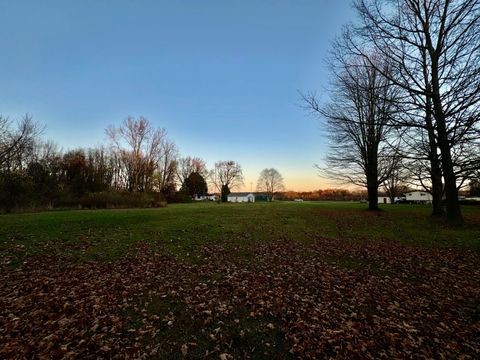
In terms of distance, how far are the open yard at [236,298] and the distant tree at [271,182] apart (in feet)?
308

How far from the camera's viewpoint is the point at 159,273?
706 centimetres

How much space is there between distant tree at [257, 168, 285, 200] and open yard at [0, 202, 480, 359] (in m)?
93.9

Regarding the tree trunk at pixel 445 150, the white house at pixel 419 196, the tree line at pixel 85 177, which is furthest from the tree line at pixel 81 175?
the white house at pixel 419 196

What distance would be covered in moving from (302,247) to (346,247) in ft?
5.76

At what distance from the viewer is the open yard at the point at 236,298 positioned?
3.92 meters

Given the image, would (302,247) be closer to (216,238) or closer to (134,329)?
(216,238)

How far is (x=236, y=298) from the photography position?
548 cm

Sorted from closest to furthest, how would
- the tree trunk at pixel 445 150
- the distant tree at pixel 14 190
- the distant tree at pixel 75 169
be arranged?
the tree trunk at pixel 445 150
the distant tree at pixel 14 190
the distant tree at pixel 75 169

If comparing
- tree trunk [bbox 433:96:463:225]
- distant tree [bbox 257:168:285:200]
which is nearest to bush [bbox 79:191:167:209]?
tree trunk [bbox 433:96:463:225]

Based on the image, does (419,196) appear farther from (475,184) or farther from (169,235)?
(169,235)

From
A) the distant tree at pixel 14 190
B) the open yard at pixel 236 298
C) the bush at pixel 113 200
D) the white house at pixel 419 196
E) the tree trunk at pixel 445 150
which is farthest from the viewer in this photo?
the white house at pixel 419 196

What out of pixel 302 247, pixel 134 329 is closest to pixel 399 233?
pixel 302 247

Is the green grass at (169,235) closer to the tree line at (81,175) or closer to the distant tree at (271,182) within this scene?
the tree line at (81,175)

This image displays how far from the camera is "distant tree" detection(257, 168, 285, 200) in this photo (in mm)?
104438
